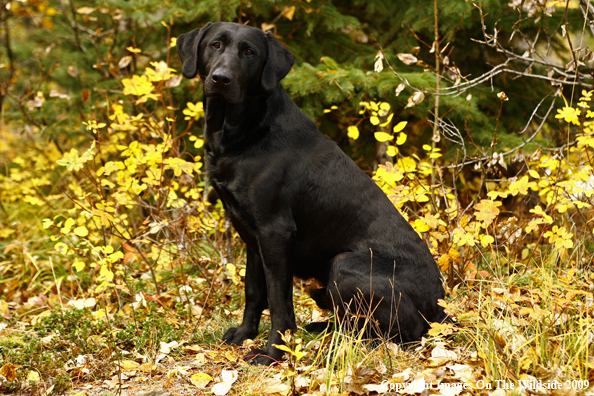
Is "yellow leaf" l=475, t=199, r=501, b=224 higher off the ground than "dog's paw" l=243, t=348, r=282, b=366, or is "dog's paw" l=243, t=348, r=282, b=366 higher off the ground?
"yellow leaf" l=475, t=199, r=501, b=224

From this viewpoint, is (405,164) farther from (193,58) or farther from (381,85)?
(193,58)

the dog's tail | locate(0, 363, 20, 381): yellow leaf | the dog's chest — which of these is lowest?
locate(0, 363, 20, 381): yellow leaf

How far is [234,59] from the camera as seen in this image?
8.49 feet

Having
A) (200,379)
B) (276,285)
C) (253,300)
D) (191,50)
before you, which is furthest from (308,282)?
(191,50)

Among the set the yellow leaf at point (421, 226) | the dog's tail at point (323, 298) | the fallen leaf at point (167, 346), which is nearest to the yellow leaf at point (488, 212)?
the yellow leaf at point (421, 226)

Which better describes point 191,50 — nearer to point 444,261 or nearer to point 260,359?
point 260,359

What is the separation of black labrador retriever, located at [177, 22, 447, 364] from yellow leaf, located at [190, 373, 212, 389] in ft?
1.10

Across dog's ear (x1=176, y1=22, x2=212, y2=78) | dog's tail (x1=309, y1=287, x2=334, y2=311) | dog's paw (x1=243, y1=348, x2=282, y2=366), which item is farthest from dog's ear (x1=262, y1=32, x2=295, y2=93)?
dog's paw (x1=243, y1=348, x2=282, y2=366)

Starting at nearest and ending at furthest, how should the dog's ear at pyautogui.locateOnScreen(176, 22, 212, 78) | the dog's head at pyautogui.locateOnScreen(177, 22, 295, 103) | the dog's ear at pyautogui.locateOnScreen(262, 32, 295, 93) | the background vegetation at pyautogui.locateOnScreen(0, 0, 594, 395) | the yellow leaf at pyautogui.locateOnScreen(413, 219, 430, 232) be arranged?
the background vegetation at pyautogui.locateOnScreen(0, 0, 594, 395) < the dog's head at pyautogui.locateOnScreen(177, 22, 295, 103) < the dog's ear at pyautogui.locateOnScreen(262, 32, 295, 93) < the dog's ear at pyautogui.locateOnScreen(176, 22, 212, 78) < the yellow leaf at pyautogui.locateOnScreen(413, 219, 430, 232)

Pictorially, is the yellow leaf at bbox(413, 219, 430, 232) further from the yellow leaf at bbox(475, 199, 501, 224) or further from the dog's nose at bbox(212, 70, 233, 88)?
the dog's nose at bbox(212, 70, 233, 88)

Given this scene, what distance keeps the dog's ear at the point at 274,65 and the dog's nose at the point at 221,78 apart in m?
0.22

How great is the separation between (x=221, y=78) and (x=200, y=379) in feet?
4.88

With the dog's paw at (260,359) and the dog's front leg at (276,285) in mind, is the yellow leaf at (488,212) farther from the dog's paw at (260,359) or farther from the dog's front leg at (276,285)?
the dog's paw at (260,359)

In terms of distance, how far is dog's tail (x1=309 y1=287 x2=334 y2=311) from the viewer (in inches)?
108
